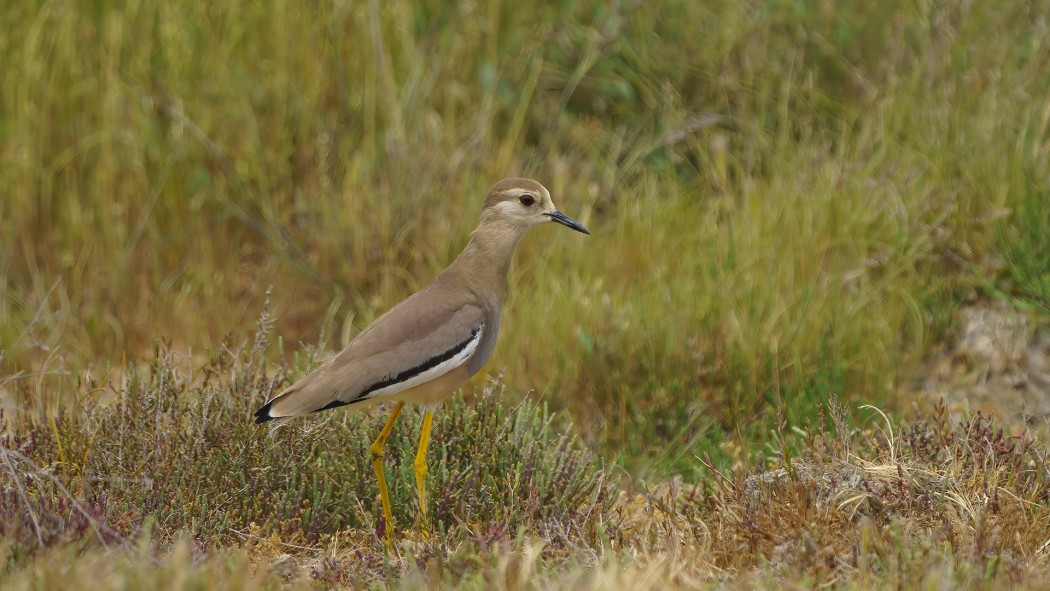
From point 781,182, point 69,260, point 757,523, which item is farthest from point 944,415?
point 69,260

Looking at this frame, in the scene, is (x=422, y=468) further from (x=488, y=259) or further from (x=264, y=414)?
(x=488, y=259)

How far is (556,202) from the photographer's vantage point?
24.8 feet

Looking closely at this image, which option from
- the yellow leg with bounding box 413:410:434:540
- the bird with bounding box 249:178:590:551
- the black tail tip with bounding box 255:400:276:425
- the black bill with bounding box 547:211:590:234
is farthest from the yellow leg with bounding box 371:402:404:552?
the black bill with bounding box 547:211:590:234

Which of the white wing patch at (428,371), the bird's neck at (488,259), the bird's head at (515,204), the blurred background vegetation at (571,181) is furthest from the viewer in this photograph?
the blurred background vegetation at (571,181)

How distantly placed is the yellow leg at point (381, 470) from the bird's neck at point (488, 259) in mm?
568

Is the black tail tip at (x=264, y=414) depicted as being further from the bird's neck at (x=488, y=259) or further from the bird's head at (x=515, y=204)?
the bird's head at (x=515, y=204)

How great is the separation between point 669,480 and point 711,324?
0.90 m

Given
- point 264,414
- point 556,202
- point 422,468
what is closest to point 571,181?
point 556,202

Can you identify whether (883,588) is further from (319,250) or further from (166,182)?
(166,182)

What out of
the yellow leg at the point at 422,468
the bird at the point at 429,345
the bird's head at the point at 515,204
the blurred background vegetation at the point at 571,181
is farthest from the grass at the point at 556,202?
the bird's head at the point at 515,204

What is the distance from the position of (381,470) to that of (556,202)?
9.84 feet

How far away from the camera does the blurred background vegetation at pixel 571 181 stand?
20.5 feet

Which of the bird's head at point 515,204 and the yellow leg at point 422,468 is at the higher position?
the bird's head at point 515,204

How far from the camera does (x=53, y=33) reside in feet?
25.1
